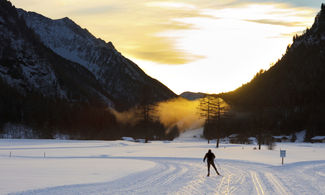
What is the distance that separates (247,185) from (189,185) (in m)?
3.05

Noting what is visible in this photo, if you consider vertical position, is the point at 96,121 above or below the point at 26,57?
below

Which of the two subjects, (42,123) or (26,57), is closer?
(42,123)

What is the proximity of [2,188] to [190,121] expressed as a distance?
560 ft

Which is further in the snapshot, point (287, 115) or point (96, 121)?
point (287, 115)

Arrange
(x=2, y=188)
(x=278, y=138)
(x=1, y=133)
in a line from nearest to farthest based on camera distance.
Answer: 1. (x=2, y=188)
2. (x=1, y=133)
3. (x=278, y=138)

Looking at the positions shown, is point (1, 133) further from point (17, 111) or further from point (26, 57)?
point (26, 57)

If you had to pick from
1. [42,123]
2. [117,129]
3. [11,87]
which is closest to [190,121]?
[117,129]

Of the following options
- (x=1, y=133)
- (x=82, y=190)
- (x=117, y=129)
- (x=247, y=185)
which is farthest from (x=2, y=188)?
(x=117, y=129)

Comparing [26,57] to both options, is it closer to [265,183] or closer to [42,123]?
[42,123]

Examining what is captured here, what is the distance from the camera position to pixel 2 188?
1834 cm

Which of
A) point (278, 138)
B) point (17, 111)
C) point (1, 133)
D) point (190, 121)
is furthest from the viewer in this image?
point (190, 121)

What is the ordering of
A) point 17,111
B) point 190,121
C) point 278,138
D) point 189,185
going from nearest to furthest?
point 189,185 < point 17,111 < point 278,138 < point 190,121

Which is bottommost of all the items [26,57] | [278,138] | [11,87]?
[278,138]

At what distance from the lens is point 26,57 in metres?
197
